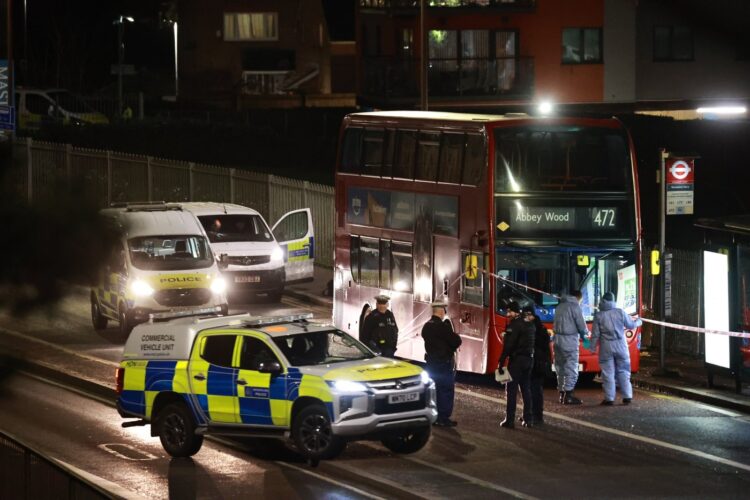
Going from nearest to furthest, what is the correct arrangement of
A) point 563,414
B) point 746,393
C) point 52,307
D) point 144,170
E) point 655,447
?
point 52,307
point 655,447
point 563,414
point 746,393
point 144,170

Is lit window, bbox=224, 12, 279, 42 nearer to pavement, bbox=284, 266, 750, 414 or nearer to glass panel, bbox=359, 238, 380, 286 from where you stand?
glass panel, bbox=359, 238, 380, 286

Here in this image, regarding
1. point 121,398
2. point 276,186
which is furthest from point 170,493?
point 276,186

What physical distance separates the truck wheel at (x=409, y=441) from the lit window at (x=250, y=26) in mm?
52386

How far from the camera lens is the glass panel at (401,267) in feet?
77.5

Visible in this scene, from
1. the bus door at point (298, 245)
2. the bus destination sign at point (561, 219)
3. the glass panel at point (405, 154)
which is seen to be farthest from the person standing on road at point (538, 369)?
the bus door at point (298, 245)

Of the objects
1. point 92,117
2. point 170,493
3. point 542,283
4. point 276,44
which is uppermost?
point 276,44

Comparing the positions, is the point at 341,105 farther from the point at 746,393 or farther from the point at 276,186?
the point at 746,393

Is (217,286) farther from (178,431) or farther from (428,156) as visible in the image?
(178,431)

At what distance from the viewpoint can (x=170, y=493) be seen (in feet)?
49.0

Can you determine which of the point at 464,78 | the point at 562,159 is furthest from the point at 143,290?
the point at 464,78

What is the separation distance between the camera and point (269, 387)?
1620cm

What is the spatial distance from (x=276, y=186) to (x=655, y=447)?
22218 mm

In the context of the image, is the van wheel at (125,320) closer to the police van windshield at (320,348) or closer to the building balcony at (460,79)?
the police van windshield at (320,348)

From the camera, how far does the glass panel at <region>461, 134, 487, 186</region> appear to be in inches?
848
